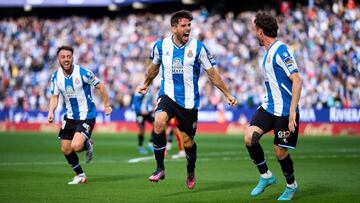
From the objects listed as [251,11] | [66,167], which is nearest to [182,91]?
[66,167]

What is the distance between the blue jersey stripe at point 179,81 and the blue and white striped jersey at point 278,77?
1.53 metres

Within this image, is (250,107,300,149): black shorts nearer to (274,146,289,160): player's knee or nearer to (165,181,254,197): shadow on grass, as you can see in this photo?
(274,146,289,160): player's knee

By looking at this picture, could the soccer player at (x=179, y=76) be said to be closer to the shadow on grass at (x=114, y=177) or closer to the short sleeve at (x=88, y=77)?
the short sleeve at (x=88, y=77)

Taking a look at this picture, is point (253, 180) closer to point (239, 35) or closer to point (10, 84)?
point (239, 35)

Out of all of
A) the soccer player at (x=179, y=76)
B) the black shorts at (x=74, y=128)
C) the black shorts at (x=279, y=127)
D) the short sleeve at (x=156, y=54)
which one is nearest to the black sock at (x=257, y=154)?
the black shorts at (x=279, y=127)

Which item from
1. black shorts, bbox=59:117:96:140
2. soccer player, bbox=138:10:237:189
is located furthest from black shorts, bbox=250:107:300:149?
black shorts, bbox=59:117:96:140

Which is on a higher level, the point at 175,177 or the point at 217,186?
the point at 217,186

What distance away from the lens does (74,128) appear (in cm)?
1487

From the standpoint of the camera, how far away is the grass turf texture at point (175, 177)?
11891 millimetres

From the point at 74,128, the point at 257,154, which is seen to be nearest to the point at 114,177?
the point at 74,128

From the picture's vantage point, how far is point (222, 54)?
129 ft

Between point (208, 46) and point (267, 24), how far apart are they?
28583mm

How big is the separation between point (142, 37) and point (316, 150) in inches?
875

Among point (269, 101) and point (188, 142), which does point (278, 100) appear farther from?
point (188, 142)
